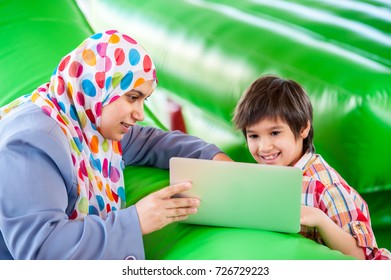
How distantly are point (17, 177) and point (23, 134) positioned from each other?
0.08 meters

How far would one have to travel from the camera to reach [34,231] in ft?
4.09

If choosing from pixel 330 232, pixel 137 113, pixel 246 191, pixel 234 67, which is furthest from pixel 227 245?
pixel 234 67

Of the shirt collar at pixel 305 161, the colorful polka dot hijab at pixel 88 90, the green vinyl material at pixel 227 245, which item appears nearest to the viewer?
the green vinyl material at pixel 227 245

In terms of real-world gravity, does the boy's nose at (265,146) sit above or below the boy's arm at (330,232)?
above

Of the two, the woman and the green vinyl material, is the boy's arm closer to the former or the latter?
the green vinyl material

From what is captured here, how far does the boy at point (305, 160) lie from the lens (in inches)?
54.7

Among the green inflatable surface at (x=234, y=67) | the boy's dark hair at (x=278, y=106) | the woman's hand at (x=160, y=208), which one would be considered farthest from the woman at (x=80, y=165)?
the boy's dark hair at (x=278, y=106)

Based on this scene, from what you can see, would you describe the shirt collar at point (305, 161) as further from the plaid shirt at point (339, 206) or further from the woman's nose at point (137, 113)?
the woman's nose at point (137, 113)

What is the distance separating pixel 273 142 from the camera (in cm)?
150

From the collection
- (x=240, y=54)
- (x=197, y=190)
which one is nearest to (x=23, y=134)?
(x=197, y=190)

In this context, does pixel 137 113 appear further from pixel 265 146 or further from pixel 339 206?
pixel 339 206

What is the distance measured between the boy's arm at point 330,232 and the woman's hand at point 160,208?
0.22 m

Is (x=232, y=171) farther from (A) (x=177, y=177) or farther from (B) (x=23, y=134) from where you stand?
(B) (x=23, y=134)

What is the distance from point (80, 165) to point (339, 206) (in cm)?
50
